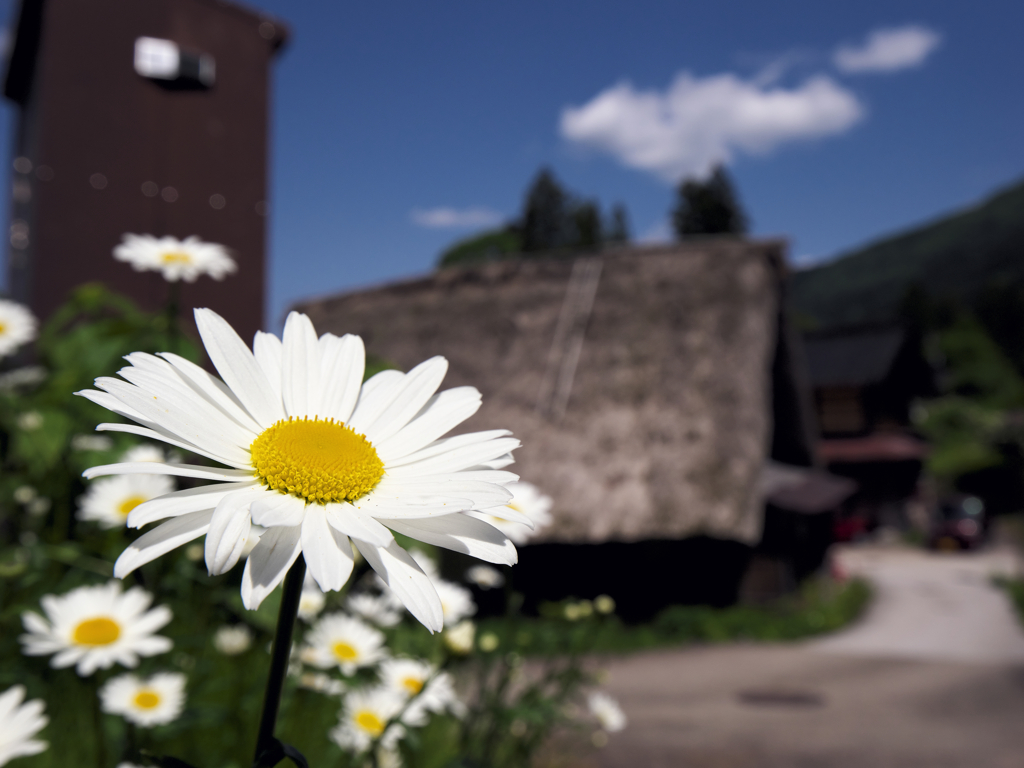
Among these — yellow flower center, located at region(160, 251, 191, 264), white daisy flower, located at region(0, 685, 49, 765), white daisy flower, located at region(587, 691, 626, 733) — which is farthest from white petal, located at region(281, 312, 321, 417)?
white daisy flower, located at region(587, 691, 626, 733)

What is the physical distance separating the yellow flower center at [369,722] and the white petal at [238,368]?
0.70 meters

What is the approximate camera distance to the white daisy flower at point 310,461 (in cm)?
51

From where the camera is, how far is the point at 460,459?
0.65 meters

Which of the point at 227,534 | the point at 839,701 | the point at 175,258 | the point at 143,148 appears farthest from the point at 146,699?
the point at 839,701

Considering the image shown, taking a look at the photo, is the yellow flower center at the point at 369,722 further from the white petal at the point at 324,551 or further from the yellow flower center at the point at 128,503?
the white petal at the point at 324,551

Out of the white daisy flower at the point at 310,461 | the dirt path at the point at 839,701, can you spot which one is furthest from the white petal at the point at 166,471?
the dirt path at the point at 839,701

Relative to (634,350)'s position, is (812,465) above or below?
below

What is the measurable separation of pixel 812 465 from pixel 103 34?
10606mm

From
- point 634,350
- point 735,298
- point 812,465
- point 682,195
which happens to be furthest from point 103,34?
point 682,195

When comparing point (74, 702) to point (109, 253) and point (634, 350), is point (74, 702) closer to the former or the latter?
point (109, 253)

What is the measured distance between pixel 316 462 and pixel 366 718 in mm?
786

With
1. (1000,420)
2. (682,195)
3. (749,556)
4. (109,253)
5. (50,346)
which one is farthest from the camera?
(682,195)

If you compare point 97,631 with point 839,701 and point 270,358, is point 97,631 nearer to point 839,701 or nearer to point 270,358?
point 270,358

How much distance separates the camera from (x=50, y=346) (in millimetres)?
2211
